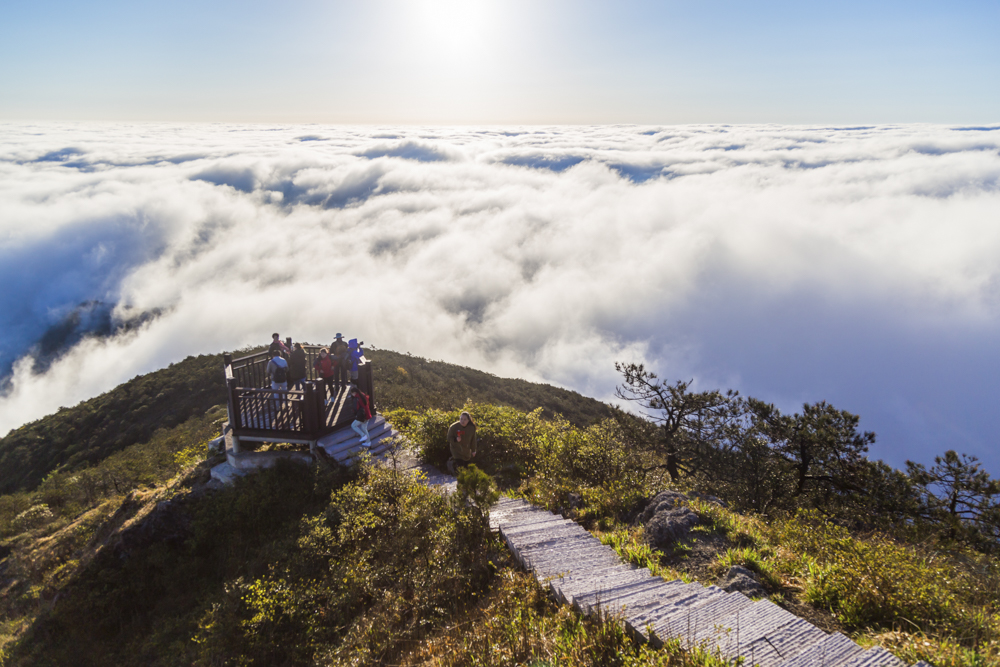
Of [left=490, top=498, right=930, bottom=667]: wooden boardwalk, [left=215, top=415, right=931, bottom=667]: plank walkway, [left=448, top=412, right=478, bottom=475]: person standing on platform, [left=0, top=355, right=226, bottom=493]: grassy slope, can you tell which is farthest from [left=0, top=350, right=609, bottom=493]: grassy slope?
[left=490, top=498, right=930, bottom=667]: wooden boardwalk

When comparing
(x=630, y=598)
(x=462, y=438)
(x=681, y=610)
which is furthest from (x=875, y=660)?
(x=462, y=438)

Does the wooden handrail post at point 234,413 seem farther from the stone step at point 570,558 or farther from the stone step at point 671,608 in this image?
the stone step at point 671,608

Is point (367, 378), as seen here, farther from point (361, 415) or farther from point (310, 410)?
point (310, 410)

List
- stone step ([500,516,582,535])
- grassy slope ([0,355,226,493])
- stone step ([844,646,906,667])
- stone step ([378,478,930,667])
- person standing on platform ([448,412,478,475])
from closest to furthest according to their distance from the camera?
stone step ([844,646,906,667]) < stone step ([378,478,930,667]) < stone step ([500,516,582,535]) < person standing on platform ([448,412,478,475]) < grassy slope ([0,355,226,493])

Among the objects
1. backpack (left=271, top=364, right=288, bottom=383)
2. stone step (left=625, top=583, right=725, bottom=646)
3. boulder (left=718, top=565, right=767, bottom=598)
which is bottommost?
backpack (left=271, top=364, right=288, bottom=383)

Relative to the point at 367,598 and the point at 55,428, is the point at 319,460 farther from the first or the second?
the point at 55,428

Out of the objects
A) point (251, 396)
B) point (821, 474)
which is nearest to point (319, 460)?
point (251, 396)

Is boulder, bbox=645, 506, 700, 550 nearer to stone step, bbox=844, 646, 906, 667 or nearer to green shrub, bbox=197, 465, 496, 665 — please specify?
green shrub, bbox=197, 465, 496, 665
